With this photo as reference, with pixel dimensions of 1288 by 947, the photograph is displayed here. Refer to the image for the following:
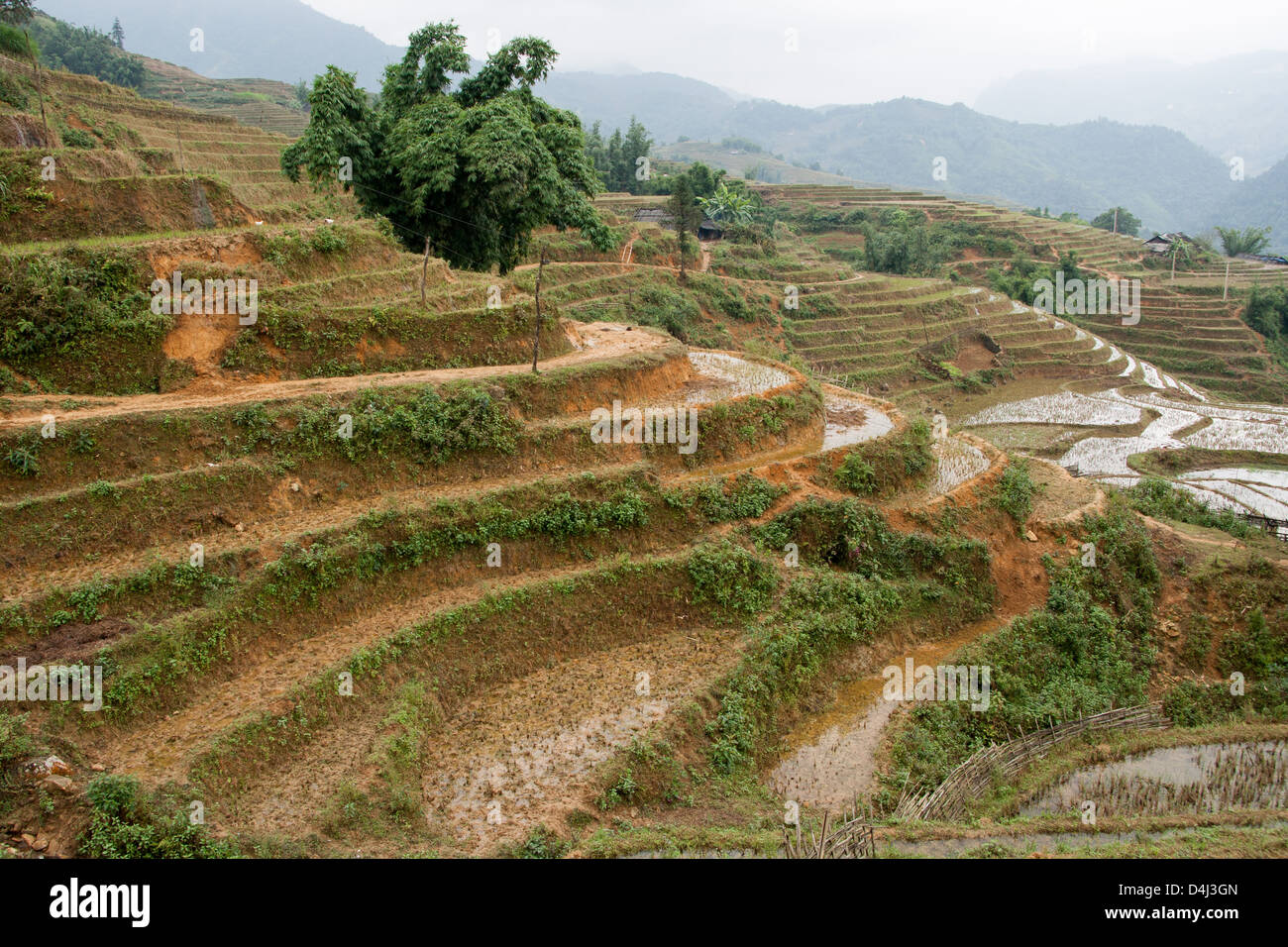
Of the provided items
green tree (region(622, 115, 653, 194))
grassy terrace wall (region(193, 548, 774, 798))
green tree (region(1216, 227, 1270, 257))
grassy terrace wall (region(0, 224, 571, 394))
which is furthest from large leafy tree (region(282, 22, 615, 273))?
green tree (region(1216, 227, 1270, 257))

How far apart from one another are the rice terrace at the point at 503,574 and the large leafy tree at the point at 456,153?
0.37 feet

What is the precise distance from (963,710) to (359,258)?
50.6 feet

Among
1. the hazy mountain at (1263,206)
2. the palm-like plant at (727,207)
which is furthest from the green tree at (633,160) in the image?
the hazy mountain at (1263,206)

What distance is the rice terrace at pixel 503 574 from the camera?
30.7ft

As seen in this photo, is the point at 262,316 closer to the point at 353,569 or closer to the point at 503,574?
the point at 353,569

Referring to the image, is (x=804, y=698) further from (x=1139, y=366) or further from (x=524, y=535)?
(x=1139, y=366)

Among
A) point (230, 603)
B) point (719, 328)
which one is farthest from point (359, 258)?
point (719, 328)

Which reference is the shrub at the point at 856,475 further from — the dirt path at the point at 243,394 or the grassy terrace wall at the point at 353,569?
the dirt path at the point at 243,394

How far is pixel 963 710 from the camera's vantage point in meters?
13.1

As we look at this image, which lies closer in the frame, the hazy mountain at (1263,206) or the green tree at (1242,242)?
the green tree at (1242,242)

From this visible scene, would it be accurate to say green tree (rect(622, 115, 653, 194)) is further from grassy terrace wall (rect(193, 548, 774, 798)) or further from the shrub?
grassy terrace wall (rect(193, 548, 774, 798))

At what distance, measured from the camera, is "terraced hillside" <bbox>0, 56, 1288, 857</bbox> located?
9.34 meters

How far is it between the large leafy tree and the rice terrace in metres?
0.11

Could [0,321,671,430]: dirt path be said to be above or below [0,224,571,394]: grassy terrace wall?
below
